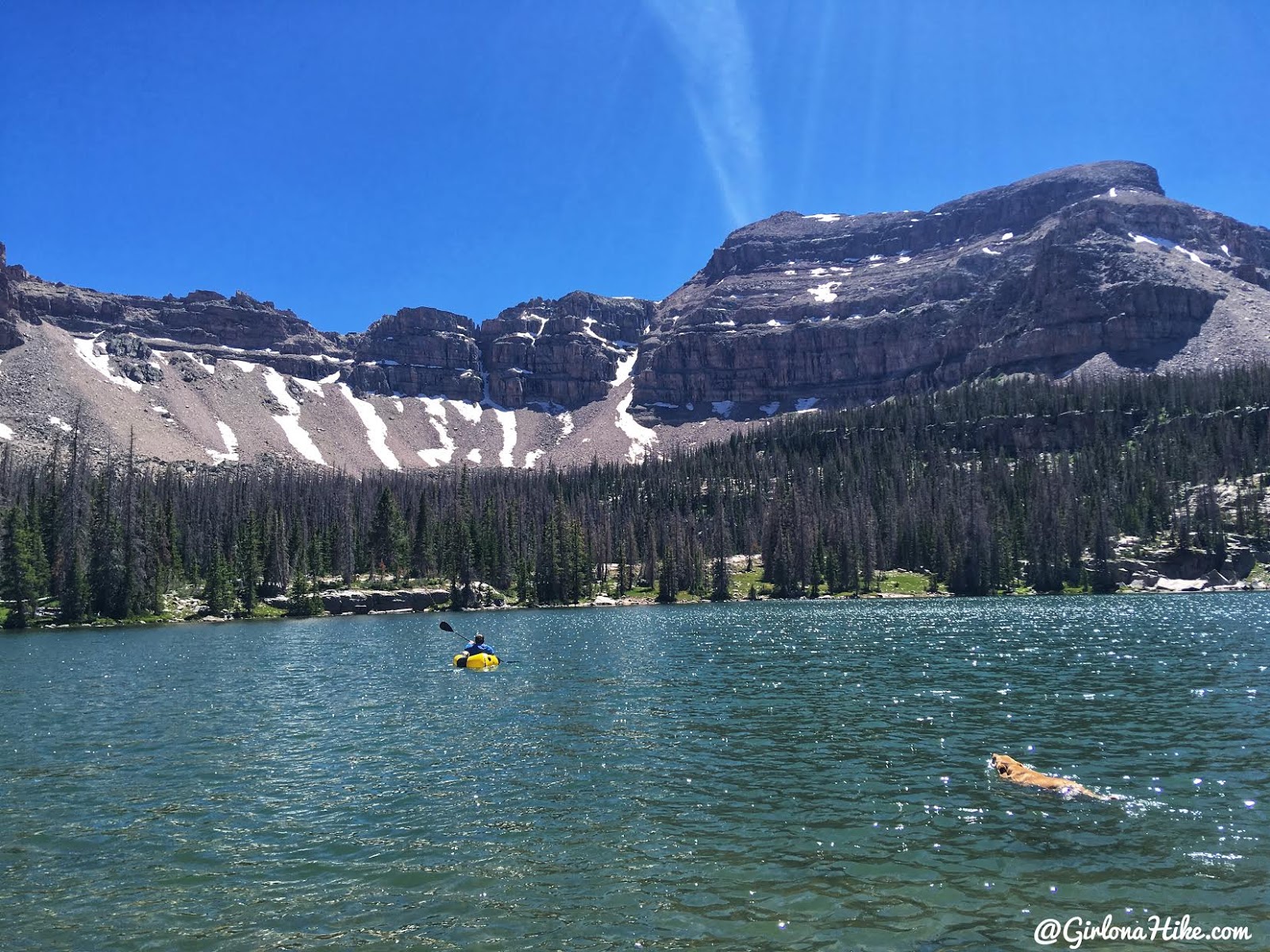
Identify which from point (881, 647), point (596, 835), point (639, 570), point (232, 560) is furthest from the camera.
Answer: point (639, 570)

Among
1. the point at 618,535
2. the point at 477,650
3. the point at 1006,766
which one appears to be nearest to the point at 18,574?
the point at 477,650

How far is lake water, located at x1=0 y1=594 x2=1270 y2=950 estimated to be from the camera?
14133 millimetres

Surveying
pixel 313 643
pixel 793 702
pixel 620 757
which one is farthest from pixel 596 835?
pixel 313 643

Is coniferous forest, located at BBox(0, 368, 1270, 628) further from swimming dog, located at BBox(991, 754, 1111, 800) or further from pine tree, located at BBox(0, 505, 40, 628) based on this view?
swimming dog, located at BBox(991, 754, 1111, 800)

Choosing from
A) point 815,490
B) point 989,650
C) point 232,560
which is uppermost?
point 815,490

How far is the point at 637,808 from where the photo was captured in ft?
66.8

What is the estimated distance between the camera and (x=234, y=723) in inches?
1287

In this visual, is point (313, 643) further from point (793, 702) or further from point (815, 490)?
point (815, 490)

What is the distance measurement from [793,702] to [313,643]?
1933 inches

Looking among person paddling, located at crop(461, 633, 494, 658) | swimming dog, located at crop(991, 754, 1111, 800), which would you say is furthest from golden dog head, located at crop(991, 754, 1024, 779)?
person paddling, located at crop(461, 633, 494, 658)

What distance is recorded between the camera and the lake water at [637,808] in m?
14.1

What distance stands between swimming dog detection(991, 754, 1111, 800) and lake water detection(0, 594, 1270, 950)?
665 millimetres

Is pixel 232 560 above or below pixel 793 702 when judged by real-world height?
above

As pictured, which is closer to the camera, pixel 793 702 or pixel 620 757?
pixel 620 757
